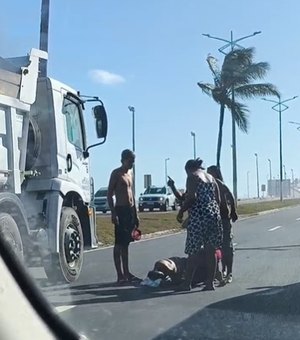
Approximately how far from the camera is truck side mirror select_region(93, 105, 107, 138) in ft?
35.0

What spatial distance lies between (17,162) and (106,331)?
2285 millimetres

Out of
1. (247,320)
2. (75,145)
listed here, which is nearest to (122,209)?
(75,145)

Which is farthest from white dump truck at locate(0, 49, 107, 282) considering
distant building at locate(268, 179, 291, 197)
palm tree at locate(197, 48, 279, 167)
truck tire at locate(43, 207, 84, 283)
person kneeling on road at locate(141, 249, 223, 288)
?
distant building at locate(268, 179, 291, 197)

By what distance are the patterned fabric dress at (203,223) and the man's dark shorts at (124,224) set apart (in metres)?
1.04

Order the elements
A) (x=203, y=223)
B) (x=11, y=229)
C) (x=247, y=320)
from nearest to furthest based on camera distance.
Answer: (x=247, y=320), (x=11, y=229), (x=203, y=223)

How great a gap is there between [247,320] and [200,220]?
2.39 meters

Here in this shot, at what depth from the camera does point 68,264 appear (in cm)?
952

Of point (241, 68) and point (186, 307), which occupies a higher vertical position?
point (241, 68)

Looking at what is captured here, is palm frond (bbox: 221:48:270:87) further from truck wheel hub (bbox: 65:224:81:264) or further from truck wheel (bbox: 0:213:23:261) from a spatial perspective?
truck wheel (bbox: 0:213:23:261)

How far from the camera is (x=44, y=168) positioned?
9.13 metres

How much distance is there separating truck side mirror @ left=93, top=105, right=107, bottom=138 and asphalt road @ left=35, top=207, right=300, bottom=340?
2.08m

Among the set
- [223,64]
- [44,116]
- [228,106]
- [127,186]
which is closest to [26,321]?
[44,116]

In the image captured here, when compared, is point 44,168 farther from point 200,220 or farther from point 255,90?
point 255,90

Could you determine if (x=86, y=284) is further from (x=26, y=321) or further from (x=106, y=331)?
(x=26, y=321)
